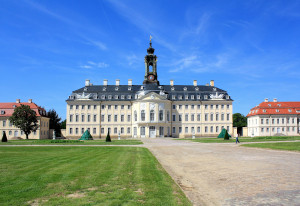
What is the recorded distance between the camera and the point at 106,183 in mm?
8844

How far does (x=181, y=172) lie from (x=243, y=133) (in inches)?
2641

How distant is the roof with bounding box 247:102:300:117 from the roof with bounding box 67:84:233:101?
34.8ft

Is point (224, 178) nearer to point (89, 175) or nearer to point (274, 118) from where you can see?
point (89, 175)

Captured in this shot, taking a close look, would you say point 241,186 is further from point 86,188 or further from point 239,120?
point 239,120

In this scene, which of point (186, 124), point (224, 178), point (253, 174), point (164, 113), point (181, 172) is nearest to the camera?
point (224, 178)

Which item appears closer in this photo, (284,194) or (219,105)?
(284,194)

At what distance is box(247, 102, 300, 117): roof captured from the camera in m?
68.9

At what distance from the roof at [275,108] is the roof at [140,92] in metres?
10.6

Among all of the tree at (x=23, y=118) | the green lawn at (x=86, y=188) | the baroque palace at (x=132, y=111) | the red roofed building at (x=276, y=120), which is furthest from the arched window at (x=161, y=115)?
the green lawn at (x=86, y=188)

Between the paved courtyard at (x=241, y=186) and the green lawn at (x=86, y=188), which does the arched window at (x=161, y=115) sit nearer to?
the paved courtyard at (x=241, y=186)

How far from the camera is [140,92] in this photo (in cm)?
6197

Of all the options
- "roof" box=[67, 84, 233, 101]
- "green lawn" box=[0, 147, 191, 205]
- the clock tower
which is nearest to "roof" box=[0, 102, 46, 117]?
"roof" box=[67, 84, 233, 101]

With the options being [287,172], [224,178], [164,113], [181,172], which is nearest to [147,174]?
[181,172]

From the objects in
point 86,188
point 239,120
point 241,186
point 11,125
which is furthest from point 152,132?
point 86,188
